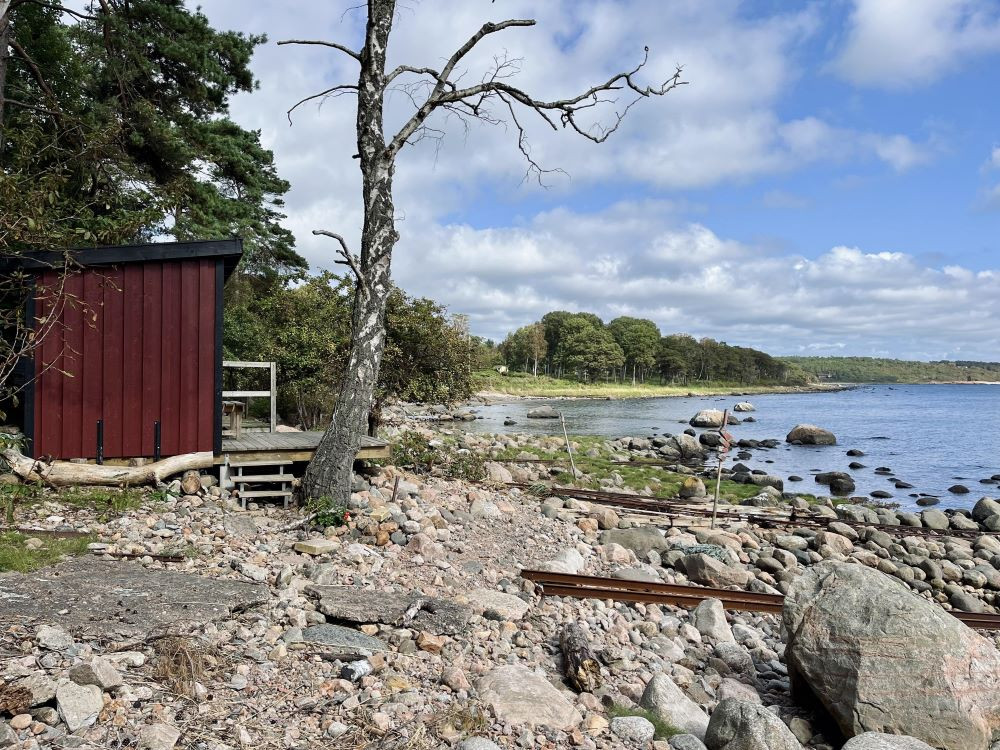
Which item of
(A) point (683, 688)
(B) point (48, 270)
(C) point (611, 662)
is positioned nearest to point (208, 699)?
(C) point (611, 662)

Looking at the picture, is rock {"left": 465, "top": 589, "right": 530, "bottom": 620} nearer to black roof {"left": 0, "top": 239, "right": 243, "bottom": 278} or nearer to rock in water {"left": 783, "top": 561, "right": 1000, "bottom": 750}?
rock in water {"left": 783, "top": 561, "right": 1000, "bottom": 750}

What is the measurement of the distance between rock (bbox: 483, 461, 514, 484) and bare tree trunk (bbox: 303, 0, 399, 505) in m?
4.72

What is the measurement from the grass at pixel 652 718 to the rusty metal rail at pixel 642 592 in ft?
7.01

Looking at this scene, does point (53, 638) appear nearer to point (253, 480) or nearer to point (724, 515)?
point (253, 480)

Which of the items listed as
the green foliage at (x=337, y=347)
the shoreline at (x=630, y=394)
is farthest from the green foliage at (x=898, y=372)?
the green foliage at (x=337, y=347)

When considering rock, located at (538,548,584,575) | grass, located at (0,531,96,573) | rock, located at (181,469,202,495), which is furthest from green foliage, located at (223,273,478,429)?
grass, located at (0,531,96,573)

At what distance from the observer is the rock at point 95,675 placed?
12.1 ft

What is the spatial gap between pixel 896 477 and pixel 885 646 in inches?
906

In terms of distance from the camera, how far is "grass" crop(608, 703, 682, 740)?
4.38 m

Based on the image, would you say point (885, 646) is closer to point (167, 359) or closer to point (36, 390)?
point (167, 359)

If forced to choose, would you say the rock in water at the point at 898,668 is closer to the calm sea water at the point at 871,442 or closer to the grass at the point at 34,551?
the grass at the point at 34,551

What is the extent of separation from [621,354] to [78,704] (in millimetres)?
87055

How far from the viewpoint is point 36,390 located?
28.3 feet

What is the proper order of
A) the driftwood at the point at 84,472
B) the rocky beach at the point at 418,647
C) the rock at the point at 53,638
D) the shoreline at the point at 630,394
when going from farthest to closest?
the shoreline at the point at 630,394 < the driftwood at the point at 84,472 < the rock at the point at 53,638 < the rocky beach at the point at 418,647
